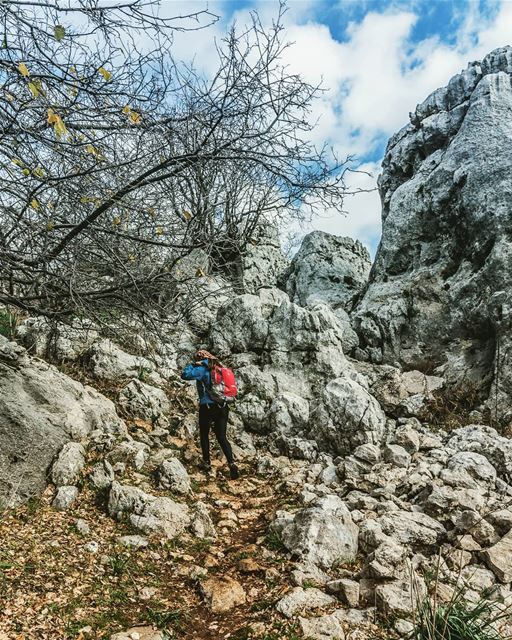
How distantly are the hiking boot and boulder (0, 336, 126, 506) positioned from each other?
1546 mm

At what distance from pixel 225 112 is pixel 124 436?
5899 millimetres

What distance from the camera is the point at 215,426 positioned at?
822cm

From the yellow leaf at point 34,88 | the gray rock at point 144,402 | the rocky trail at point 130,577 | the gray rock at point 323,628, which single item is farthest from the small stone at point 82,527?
the yellow leaf at point 34,88

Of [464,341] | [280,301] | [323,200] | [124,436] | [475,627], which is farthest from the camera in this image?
[280,301]

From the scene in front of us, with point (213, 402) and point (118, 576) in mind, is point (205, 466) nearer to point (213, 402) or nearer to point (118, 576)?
point (213, 402)

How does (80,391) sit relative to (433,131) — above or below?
below

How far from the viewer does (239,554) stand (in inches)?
204

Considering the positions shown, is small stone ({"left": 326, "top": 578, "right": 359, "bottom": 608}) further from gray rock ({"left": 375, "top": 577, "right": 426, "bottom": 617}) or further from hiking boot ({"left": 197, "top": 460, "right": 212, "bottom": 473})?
hiking boot ({"left": 197, "top": 460, "right": 212, "bottom": 473})

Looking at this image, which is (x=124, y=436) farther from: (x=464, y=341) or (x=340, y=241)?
(x=340, y=241)

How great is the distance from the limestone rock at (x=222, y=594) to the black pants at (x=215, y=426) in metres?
3.43

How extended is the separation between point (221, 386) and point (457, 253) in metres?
9.28

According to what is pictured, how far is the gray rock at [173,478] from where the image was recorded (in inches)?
259

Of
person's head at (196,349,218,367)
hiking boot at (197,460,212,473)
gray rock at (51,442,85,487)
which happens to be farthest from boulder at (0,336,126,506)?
person's head at (196,349,218,367)

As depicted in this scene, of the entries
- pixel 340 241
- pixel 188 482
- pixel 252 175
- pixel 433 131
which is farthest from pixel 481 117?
pixel 188 482
